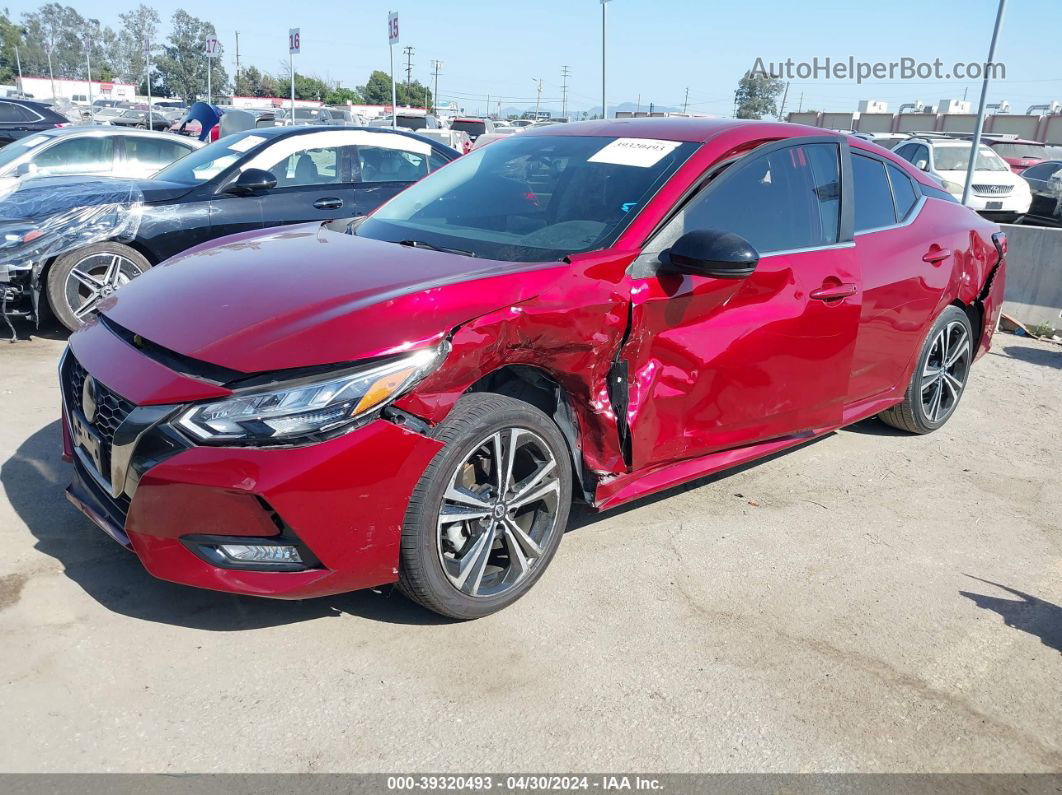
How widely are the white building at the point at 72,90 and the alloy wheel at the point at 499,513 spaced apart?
7449 cm

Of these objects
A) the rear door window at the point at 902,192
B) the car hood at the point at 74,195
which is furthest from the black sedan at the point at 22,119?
the rear door window at the point at 902,192

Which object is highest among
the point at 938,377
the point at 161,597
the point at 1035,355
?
the point at 938,377

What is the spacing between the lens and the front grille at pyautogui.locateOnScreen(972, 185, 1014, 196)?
53.3 ft

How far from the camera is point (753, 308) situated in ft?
12.3

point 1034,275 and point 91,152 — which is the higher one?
point 91,152

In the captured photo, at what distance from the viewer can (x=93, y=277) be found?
21.1 ft

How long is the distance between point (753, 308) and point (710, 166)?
2.04 ft

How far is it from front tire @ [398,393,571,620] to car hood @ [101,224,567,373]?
360mm

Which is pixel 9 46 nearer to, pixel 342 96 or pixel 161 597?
pixel 342 96

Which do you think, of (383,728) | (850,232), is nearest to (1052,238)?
(850,232)

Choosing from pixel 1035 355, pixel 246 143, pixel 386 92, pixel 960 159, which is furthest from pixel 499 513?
A: pixel 386 92

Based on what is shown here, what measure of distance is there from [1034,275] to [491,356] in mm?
7238

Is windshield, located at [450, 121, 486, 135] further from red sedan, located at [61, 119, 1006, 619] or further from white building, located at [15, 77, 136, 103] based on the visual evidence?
white building, located at [15, 77, 136, 103]

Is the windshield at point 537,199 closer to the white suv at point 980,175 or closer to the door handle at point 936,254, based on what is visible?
the door handle at point 936,254
